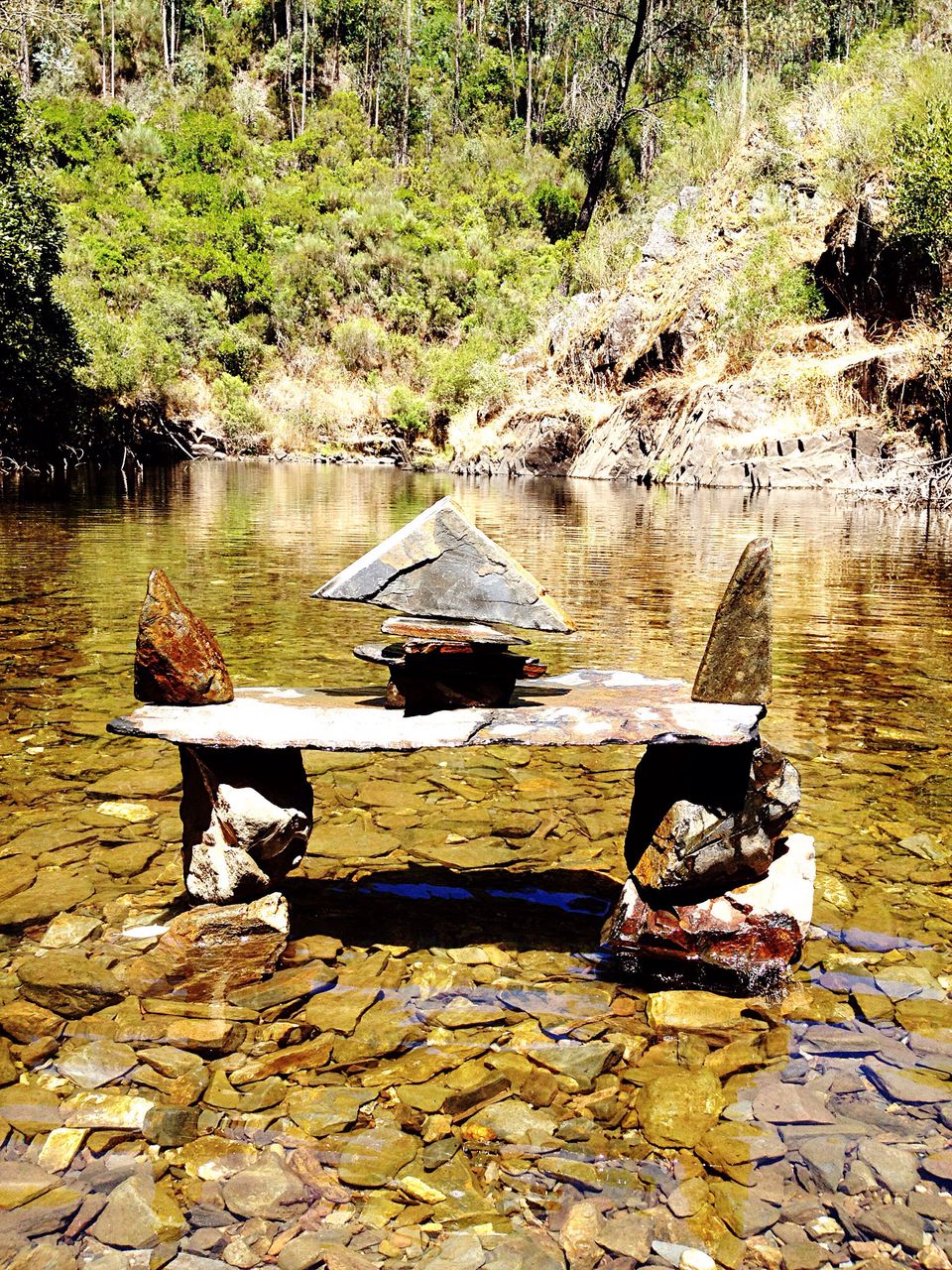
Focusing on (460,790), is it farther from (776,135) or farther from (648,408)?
(776,135)

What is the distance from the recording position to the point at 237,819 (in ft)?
12.2

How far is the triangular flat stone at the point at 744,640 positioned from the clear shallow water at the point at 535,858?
114 centimetres

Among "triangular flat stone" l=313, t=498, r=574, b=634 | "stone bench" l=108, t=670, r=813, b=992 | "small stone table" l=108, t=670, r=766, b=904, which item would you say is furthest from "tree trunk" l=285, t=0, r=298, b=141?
"stone bench" l=108, t=670, r=813, b=992

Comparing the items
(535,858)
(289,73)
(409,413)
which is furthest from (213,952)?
(289,73)

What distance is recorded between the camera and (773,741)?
6.29m

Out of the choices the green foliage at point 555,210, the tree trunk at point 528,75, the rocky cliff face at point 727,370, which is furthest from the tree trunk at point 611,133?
the rocky cliff face at point 727,370

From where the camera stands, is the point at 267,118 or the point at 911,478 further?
the point at 267,118

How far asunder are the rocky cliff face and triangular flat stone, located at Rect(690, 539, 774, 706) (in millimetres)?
23600

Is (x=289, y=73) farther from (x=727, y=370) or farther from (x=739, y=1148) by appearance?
(x=739, y=1148)

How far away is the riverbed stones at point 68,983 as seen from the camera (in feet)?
10.8

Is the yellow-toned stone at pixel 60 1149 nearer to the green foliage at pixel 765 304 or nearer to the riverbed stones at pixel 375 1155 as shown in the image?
the riverbed stones at pixel 375 1155

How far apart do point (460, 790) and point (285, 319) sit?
175 feet

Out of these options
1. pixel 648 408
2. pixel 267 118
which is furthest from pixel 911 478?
pixel 267 118

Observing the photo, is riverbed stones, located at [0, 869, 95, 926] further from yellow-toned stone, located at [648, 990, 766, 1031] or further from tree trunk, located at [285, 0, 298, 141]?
tree trunk, located at [285, 0, 298, 141]
